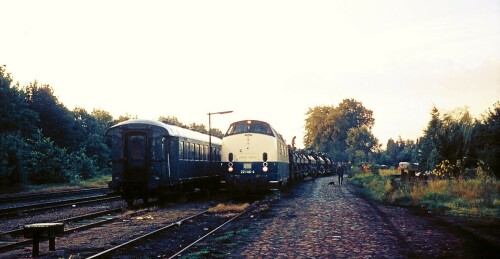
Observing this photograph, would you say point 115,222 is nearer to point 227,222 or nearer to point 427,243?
point 227,222

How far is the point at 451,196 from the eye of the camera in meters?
21.6

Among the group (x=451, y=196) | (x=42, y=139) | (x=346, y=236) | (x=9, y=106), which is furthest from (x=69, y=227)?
(x=42, y=139)

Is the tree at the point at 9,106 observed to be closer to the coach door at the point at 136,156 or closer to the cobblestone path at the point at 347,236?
the coach door at the point at 136,156

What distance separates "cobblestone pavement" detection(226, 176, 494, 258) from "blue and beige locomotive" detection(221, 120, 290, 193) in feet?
14.3

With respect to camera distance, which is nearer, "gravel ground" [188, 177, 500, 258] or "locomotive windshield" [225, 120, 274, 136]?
"gravel ground" [188, 177, 500, 258]

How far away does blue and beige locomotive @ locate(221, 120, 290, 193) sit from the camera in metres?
23.0

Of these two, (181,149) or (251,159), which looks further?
(251,159)

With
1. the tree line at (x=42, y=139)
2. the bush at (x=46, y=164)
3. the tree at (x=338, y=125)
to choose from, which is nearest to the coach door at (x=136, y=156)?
the tree line at (x=42, y=139)

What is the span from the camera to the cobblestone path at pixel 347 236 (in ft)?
33.6

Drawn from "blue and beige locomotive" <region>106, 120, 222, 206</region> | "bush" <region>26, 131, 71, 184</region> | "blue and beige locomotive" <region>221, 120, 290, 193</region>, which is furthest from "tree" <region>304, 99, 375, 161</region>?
"blue and beige locomotive" <region>106, 120, 222, 206</region>

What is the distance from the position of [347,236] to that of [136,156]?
1055cm

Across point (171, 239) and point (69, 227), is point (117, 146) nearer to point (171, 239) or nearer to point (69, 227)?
point (69, 227)

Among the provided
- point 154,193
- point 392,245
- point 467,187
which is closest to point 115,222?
point 154,193

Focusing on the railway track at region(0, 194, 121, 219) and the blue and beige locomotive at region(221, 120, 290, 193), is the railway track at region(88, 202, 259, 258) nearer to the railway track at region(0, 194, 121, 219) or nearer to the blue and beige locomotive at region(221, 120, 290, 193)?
the blue and beige locomotive at region(221, 120, 290, 193)
